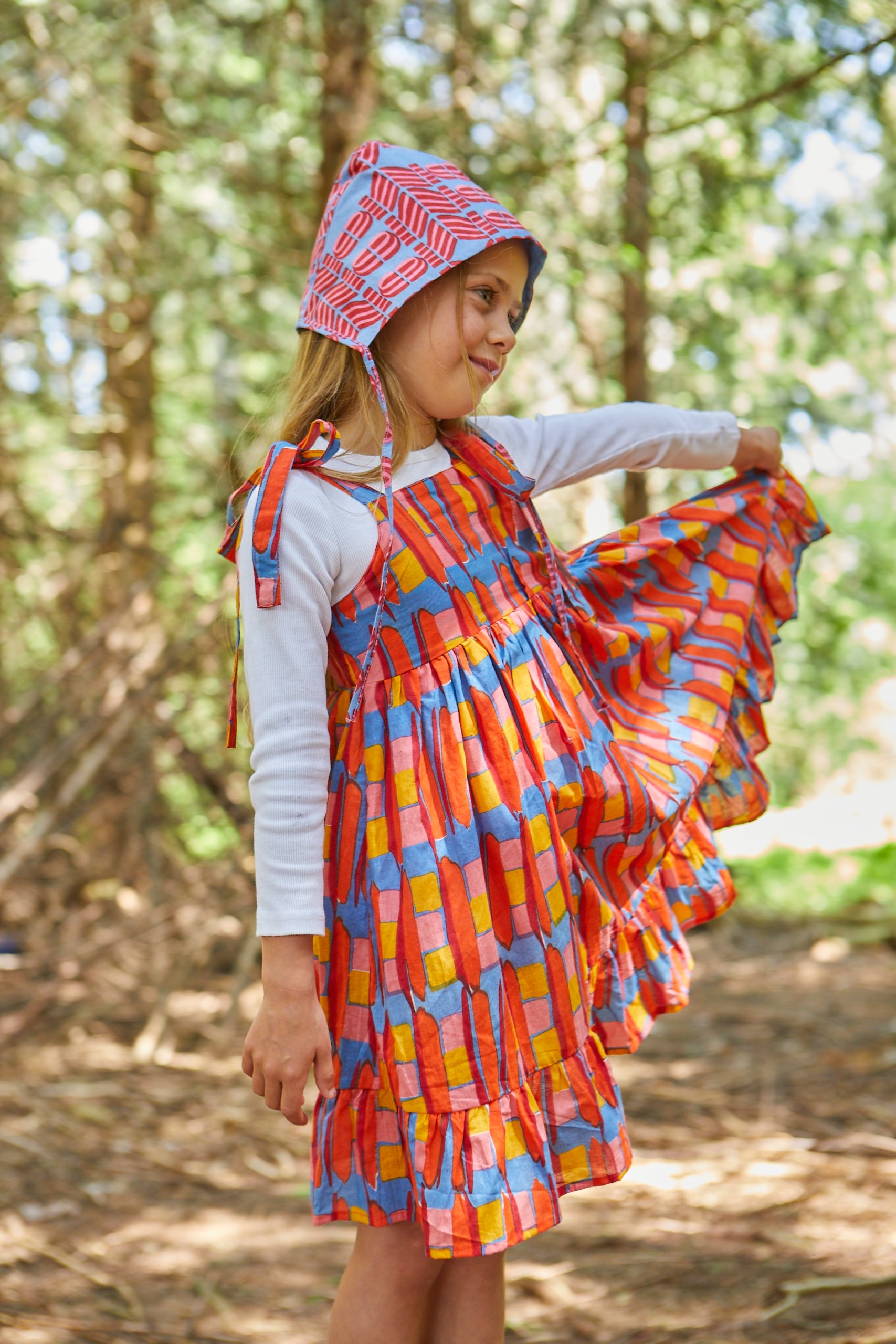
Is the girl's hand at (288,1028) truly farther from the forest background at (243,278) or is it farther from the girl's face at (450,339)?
the forest background at (243,278)

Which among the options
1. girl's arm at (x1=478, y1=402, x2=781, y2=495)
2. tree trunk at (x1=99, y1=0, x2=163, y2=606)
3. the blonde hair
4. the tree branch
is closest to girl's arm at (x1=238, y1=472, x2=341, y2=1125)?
the blonde hair

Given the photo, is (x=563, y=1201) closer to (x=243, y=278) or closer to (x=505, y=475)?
(x=505, y=475)

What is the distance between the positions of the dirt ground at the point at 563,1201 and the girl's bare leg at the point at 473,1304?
696 millimetres

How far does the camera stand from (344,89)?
14.2ft

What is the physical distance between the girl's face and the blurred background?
42.7 inches

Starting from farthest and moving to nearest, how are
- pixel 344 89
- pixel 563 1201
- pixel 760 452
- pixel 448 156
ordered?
1. pixel 344 89
2. pixel 448 156
3. pixel 563 1201
4. pixel 760 452

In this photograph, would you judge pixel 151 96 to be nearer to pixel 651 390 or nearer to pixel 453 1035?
pixel 651 390

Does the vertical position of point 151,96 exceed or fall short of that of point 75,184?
it exceeds it

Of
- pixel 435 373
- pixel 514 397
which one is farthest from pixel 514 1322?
pixel 514 397

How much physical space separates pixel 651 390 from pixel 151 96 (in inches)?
107

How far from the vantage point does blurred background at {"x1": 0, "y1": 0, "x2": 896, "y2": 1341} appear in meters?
3.99

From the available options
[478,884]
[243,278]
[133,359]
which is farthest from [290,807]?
[133,359]

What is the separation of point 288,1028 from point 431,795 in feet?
1.14

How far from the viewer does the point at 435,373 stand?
169 cm
